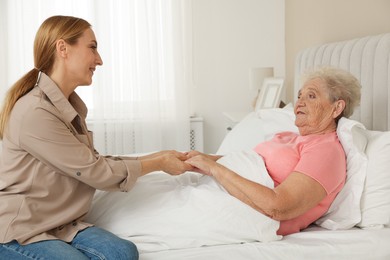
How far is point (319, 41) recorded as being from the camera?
3377 millimetres

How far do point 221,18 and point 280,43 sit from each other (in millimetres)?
516

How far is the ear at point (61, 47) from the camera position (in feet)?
6.06

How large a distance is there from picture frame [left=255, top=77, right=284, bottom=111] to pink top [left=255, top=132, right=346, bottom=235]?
1.47 metres

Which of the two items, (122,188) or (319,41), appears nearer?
(122,188)

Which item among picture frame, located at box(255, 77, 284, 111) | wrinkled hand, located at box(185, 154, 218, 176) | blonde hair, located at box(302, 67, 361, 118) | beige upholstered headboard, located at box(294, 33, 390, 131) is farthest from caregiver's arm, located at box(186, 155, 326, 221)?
picture frame, located at box(255, 77, 284, 111)

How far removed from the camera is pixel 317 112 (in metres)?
2.05

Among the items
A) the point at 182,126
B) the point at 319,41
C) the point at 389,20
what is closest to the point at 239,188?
the point at 389,20

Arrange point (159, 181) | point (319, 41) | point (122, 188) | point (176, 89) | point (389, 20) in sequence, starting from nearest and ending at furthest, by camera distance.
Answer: point (122, 188) < point (159, 181) < point (389, 20) < point (319, 41) < point (176, 89)

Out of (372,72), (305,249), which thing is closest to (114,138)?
(372,72)

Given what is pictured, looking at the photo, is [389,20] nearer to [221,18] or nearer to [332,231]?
[332,231]

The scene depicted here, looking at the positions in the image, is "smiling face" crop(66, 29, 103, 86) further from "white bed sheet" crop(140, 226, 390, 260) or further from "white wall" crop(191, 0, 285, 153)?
"white wall" crop(191, 0, 285, 153)

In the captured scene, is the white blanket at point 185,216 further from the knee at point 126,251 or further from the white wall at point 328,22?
the white wall at point 328,22

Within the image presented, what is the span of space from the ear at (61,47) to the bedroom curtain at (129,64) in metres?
2.29

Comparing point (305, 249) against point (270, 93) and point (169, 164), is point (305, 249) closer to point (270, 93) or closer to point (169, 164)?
point (169, 164)
